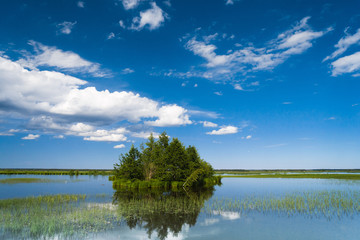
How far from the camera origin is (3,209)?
26.8m

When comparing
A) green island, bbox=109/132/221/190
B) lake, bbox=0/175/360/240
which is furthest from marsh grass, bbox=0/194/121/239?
green island, bbox=109/132/221/190

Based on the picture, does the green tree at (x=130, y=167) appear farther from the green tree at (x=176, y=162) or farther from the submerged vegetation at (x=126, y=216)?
the submerged vegetation at (x=126, y=216)

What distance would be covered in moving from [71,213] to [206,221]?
15.3m

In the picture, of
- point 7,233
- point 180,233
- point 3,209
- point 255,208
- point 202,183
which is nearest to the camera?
point 7,233

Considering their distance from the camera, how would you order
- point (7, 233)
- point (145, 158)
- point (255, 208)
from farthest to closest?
point (145, 158), point (255, 208), point (7, 233)

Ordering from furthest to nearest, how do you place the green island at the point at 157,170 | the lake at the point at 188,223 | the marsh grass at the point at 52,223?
the green island at the point at 157,170 → the lake at the point at 188,223 → the marsh grass at the point at 52,223

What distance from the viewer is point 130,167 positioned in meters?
65.9

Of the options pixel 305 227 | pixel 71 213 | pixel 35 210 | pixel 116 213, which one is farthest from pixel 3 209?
pixel 305 227

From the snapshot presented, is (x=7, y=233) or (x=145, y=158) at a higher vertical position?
(x=145, y=158)

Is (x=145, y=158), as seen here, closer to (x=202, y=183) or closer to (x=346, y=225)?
(x=202, y=183)

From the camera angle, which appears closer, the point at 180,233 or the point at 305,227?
the point at 180,233

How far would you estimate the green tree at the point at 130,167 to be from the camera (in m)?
65.9

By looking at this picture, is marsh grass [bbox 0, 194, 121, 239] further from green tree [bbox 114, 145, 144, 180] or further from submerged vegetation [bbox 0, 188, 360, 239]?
green tree [bbox 114, 145, 144, 180]

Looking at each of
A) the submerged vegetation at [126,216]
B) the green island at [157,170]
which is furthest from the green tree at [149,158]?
→ the submerged vegetation at [126,216]
